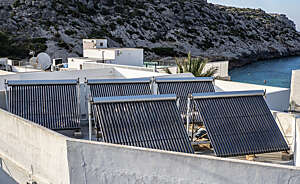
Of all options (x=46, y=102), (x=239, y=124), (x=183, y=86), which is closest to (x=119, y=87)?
(x=183, y=86)

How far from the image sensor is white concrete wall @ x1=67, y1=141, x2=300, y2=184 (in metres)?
4.78

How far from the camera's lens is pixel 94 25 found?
63.5 m

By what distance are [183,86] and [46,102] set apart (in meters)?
3.84

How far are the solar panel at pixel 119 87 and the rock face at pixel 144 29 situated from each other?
41.6 m

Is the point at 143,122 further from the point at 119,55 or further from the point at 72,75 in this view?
the point at 119,55

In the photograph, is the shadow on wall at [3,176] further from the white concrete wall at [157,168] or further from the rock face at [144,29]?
the rock face at [144,29]

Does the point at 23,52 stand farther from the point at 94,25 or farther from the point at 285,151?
the point at 285,151

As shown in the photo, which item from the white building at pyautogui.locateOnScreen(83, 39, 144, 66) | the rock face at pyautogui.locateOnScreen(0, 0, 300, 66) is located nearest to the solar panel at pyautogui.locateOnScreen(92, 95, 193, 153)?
the white building at pyautogui.locateOnScreen(83, 39, 144, 66)

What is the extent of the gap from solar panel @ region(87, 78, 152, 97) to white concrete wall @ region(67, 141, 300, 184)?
11.4 ft

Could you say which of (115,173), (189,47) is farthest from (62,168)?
(189,47)

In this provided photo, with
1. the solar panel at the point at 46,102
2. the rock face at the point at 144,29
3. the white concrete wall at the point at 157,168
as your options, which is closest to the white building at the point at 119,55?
the solar panel at the point at 46,102

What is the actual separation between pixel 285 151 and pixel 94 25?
195ft

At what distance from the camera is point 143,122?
22.3 ft

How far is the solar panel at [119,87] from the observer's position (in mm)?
8906
